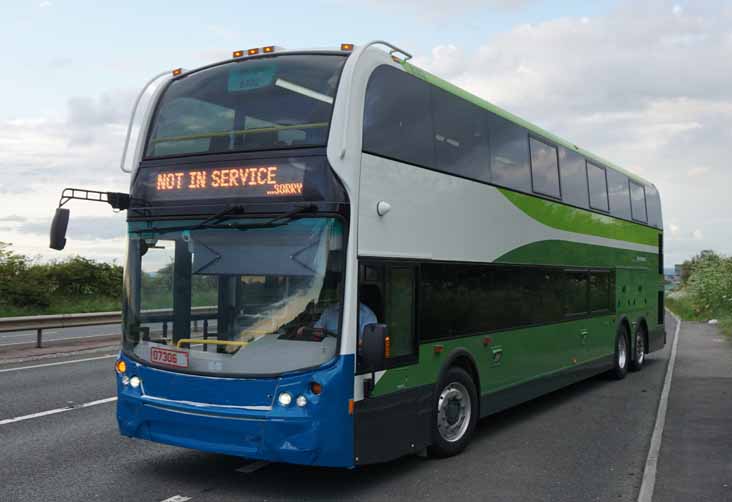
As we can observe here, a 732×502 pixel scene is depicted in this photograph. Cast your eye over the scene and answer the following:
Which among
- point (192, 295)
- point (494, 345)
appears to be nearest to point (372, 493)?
point (192, 295)

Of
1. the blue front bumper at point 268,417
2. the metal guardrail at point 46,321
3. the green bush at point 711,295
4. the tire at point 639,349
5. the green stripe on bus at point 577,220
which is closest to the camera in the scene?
the blue front bumper at point 268,417

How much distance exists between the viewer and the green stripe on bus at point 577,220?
1012 cm

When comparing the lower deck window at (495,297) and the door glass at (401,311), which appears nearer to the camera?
the door glass at (401,311)

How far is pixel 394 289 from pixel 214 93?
2.52 metres

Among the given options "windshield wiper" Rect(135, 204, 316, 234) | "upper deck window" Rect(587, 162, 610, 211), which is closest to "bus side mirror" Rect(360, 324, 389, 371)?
"windshield wiper" Rect(135, 204, 316, 234)

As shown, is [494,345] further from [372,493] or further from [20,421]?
[20,421]

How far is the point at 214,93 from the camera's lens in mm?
7262

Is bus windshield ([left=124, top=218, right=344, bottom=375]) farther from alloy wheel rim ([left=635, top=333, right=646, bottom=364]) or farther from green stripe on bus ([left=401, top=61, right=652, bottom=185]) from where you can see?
alloy wheel rim ([left=635, top=333, right=646, bottom=364])

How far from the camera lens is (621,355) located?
1484cm

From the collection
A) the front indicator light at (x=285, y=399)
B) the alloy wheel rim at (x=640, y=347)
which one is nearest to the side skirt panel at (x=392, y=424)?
the front indicator light at (x=285, y=399)

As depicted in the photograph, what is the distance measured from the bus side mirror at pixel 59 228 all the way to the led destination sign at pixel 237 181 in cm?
87

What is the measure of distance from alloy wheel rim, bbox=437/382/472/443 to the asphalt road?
27cm

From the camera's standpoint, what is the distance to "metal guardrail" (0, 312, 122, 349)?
16172mm

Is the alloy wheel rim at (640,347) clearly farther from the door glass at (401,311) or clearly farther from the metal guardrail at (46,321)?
the metal guardrail at (46,321)
